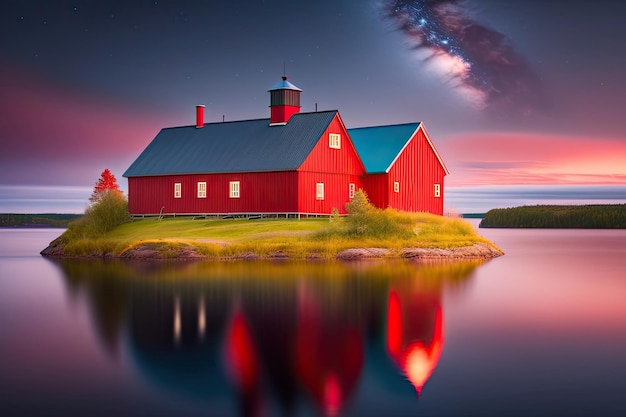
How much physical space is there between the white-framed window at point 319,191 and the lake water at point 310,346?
62.0 feet

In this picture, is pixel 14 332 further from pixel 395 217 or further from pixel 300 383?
pixel 395 217

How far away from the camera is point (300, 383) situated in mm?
13133

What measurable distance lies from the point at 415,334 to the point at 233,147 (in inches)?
1495

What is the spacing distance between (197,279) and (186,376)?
16.4 metres

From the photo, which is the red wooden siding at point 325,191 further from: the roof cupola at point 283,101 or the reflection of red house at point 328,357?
the reflection of red house at point 328,357

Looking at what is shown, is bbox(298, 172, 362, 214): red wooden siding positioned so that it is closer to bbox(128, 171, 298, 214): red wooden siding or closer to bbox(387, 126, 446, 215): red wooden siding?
bbox(128, 171, 298, 214): red wooden siding

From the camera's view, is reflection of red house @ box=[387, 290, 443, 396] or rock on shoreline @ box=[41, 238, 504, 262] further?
rock on shoreline @ box=[41, 238, 504, 262]

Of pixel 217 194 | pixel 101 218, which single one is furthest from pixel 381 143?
pixel 101 218

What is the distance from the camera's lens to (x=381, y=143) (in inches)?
2234

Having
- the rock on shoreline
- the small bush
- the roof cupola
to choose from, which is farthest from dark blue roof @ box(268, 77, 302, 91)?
the rock on shoreline

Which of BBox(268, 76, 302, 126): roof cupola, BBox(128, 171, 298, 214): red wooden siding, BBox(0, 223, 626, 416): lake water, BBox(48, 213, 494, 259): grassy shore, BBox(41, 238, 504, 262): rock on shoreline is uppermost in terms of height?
BBox(268, 76, 302, 126): roof cupola

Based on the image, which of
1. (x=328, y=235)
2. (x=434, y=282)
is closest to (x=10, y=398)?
(x=434, y=282)

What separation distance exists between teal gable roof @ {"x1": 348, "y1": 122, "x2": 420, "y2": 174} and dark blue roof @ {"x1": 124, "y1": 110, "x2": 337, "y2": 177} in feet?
17.3

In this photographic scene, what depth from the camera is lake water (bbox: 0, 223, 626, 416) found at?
1227 cm
